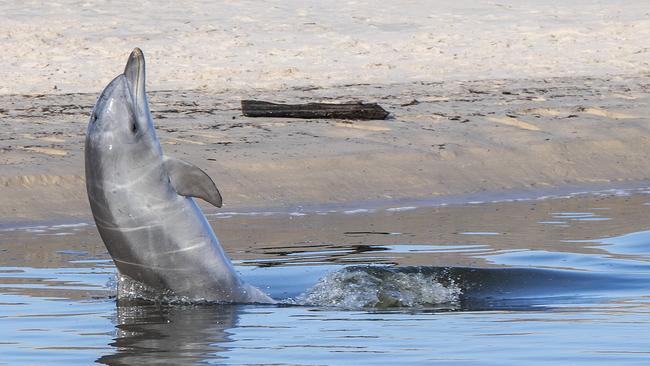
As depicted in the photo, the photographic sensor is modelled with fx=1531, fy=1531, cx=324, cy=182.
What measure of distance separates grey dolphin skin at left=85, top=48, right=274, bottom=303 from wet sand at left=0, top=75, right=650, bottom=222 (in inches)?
207

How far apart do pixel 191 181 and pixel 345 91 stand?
12.9 meters

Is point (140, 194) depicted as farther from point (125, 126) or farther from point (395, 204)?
point (395, 204)

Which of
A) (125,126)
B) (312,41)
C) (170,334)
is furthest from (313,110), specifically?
(170,334)

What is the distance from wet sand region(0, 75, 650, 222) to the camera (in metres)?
15.2

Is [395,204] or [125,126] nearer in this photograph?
[125,126]

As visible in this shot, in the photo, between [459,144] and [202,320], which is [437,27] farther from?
[202,320]

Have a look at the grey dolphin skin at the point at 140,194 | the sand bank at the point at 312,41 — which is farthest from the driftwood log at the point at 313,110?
the grey dolphin skin at the point at 140,194

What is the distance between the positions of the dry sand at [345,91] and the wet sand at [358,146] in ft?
0.09

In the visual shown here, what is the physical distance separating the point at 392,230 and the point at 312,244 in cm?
112

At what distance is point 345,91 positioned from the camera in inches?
837

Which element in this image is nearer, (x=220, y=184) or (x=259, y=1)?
(x=220, y=184)

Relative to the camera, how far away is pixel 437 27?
92.0ft

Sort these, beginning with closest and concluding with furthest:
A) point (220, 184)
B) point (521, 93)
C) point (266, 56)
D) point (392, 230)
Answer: point (392, 230) < point (220, 184) < point (521, 93) < point (266, 56)

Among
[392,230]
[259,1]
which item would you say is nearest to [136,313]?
[392,230]
